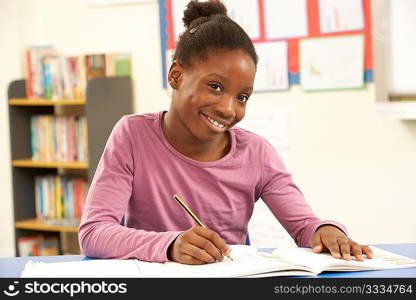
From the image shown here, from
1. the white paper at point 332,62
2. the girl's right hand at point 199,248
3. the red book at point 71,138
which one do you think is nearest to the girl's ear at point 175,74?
the girl's right hand at point 199,248

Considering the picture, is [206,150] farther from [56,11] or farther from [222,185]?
[56,11]

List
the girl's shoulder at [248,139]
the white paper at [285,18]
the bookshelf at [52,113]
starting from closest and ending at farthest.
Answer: the girl's shoulder at [248,139] → the white paper at [285,18] → the bookshelf at [52,113]

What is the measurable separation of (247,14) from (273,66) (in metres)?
0.30

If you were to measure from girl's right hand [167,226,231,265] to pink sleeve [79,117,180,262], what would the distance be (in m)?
0.03

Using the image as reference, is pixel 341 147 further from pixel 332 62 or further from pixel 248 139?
pixel 248 139

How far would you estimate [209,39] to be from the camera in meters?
1.43

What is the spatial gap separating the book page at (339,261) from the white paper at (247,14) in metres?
2.10

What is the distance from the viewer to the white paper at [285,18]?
311 centimetres

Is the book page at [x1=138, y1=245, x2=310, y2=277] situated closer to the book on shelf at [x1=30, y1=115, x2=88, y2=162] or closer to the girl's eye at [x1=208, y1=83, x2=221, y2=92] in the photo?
the girl's eye at [x1=208, y1=83, x2=221, y2=92]

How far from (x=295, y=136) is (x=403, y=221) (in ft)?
2.12

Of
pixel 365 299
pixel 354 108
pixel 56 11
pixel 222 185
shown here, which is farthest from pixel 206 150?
pixel 56 11

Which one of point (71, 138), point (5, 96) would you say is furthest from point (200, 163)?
point (5, 96)

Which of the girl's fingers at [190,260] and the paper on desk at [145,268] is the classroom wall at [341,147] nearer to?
the paper on desk at [145,268]

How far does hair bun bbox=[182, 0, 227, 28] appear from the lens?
1614mm
